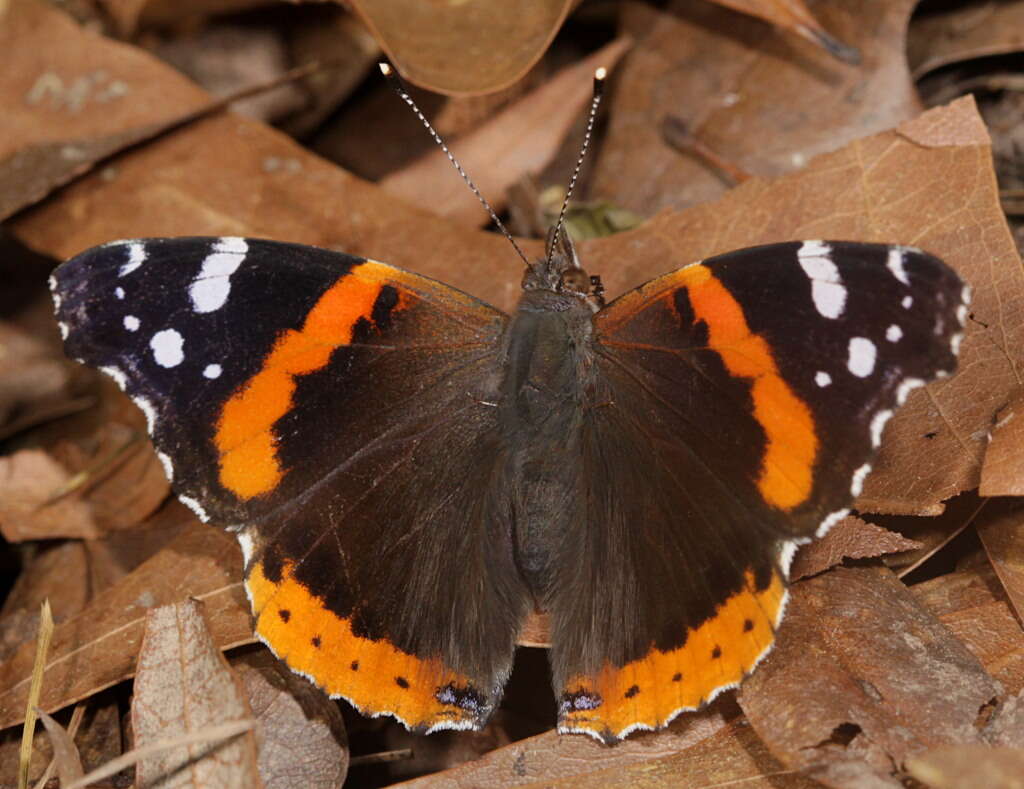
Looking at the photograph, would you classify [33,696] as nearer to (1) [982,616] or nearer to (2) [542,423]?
(2) [542,423]

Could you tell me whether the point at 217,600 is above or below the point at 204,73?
Result: below

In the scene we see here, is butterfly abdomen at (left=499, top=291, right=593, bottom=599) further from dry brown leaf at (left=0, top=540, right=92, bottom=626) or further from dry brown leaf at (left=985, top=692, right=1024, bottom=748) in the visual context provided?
dry brown leaf at (left=0, top=540, right=92, bottom=626)

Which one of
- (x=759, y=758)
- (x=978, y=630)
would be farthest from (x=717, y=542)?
(x=978, y=630)

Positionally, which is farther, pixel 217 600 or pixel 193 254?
pixel 217 600

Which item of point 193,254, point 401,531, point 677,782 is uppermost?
point 193,254

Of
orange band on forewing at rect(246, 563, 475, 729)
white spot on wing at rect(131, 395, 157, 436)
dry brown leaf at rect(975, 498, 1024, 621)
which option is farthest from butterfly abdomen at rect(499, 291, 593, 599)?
dry brown leaf at rect(975, 498, 1024, 621)

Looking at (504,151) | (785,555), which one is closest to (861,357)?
(785,555)

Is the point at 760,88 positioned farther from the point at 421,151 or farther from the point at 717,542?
the point at 717,542

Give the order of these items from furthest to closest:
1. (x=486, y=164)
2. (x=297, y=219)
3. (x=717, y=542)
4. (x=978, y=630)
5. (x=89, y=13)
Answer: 1. (x=89, y=13)
2. (x=486, y=164)
3. (x=297, y=219)
4. (x=978, y=630)
5. (x=717, y=542)
